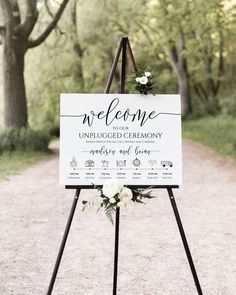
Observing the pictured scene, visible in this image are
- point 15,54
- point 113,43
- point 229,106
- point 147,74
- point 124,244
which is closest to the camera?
point 147,74

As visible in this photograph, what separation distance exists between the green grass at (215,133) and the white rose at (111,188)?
11.4 metres

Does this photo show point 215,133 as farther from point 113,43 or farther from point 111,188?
point 111,188

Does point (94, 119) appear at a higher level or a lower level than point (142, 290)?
higher

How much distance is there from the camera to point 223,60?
113 ft

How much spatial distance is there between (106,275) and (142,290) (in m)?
0.55

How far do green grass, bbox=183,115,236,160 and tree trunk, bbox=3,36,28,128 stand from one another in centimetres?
642

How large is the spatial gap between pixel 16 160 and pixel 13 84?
3004 millimetres

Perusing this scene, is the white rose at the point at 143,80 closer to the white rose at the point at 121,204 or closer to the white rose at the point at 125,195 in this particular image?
the white rose at the point at 125,195

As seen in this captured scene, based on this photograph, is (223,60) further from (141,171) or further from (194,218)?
(141,171)

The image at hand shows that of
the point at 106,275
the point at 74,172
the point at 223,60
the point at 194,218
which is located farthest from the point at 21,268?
the point at 223,60

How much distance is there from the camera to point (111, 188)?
12.6ft

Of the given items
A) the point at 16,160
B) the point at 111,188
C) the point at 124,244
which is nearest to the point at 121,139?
the point at 111,188

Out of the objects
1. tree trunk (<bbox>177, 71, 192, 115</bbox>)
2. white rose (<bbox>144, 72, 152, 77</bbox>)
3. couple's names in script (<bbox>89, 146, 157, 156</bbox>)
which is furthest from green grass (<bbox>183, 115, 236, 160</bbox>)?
couple's names in script (<bbox>89, 146, 157, 156</bbox>)

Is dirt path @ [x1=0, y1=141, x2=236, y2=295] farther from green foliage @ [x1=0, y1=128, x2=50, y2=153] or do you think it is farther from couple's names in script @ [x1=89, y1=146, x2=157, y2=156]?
green foliage @ [x1=0, y1=128, x2=50, y2=153]
